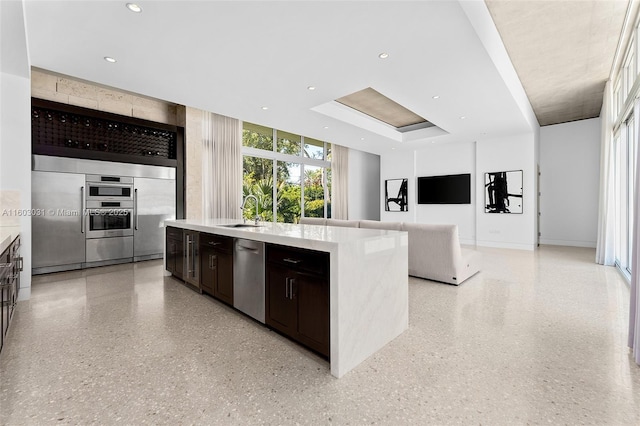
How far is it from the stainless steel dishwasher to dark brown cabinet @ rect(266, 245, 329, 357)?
104 millimetres

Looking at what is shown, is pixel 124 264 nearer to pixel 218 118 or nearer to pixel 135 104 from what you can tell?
pixel 135 104

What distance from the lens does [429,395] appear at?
5.29ft

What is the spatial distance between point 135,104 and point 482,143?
7.95 metres

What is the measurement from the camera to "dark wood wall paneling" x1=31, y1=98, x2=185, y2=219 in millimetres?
4344

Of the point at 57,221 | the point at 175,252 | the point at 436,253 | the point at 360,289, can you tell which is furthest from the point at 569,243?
the point at 57,221

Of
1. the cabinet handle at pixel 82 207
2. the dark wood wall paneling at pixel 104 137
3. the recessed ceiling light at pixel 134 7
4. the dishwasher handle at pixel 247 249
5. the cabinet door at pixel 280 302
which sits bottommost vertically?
the cabinet door at pixel 280 302

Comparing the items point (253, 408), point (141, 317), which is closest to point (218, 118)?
point (141, 317)

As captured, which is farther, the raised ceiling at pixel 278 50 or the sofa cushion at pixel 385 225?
Answer: the sofa cushion at pixel 385 225

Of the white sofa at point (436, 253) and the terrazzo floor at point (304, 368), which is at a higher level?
the white sofa at point (436, 253)

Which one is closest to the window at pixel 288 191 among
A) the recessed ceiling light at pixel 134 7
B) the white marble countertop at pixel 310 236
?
the white marble countertop at pixel 310 236

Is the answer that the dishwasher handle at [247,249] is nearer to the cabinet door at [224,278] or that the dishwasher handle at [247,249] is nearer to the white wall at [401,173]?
the cabinet door at [224,278]

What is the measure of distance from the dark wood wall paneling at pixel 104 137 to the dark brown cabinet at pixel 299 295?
414 cm

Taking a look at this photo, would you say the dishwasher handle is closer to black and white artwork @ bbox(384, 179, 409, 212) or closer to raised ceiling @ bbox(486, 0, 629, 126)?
raised ceiling @ bbox(486, 0, 629, 126)

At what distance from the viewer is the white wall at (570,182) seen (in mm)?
7066
